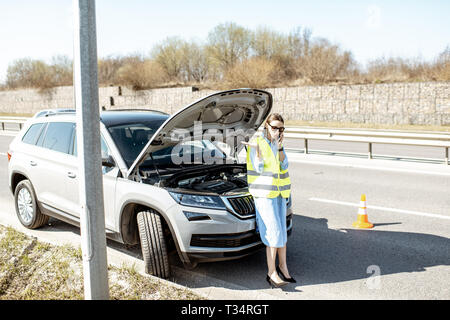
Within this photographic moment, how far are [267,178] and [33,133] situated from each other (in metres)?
4.06

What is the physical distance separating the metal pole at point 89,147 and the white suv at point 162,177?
98cm

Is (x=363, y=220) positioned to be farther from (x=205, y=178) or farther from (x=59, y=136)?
(x=59, y=136)

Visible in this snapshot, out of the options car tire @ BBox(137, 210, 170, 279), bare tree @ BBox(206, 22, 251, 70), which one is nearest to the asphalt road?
car tire @ BBox(137, 210, 170, 279)

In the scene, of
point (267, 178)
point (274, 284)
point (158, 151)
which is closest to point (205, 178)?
point (158, 151)

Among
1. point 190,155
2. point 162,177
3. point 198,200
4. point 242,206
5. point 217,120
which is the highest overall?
point 217,120

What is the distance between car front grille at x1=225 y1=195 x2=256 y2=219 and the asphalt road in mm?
742

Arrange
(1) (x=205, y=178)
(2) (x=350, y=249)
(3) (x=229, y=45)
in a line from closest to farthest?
(1) (x=205, y=178), (2) (x=350, y=249), (3) (x=229, y=45)

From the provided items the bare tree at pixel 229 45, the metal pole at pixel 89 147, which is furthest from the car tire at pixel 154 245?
the bare tree at pixel 229 45

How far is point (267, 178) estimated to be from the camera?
4508 millimetres

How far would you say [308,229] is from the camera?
21.0 feet
